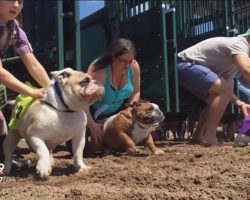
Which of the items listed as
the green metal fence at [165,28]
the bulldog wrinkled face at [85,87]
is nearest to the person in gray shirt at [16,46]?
the bulldog wrinkled face at [85,87]

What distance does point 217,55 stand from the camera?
16.5 feet

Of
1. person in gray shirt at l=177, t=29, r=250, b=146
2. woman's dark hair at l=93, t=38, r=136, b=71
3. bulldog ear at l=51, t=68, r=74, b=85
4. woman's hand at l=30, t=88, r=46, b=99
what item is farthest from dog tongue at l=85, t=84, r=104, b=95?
person in gray shirt at l=177, t=29, r=250, b=146

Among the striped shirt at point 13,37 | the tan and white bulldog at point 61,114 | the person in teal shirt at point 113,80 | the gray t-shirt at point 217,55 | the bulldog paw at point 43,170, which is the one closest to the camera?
the bulldog paw at point 43,170

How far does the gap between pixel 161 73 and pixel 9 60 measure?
1.90 m

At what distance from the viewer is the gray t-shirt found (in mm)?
4912

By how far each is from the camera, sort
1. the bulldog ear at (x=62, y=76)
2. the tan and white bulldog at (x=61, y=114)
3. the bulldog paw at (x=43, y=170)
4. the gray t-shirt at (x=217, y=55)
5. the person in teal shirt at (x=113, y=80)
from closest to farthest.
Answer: the bulldog paw at (x=43, y=170) < the tan and white bulldog at (x=61, y=114) < the bulldog ear at (x=62, y=76) < the person in teal shirt at (x=113, y=80) < the gray t-shirt at (x=217, y=55)

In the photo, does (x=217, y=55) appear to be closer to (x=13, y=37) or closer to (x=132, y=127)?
(x=132, y=127)

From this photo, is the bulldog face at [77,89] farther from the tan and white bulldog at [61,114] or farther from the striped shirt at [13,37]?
the striped shirt at [13,37]

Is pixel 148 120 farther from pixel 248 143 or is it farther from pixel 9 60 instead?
pixel 9 60

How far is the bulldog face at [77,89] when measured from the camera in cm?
328

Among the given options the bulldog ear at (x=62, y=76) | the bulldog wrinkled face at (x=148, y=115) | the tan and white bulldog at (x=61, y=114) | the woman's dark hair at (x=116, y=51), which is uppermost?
the woman's dark hair at (x=116, y=51)

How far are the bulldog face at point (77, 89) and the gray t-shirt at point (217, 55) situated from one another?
78.5 inches

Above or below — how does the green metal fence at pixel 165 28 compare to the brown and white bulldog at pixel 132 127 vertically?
above

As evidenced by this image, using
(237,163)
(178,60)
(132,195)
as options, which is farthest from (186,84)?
(132,195)
